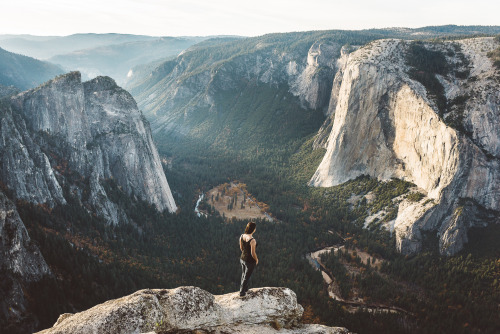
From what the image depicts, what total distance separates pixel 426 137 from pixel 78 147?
9042cm

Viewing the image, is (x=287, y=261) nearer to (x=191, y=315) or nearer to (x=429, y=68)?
(x=191, y=315)

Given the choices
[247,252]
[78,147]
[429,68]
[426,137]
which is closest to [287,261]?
[426,137]

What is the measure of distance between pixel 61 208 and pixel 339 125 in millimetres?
90466

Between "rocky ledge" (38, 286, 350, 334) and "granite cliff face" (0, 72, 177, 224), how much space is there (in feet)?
175

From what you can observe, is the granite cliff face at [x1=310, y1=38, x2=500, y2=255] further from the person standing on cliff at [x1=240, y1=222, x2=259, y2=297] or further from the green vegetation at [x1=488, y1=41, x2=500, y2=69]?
the person standing on cliff at [x1=240, y1=222, x2=259, y2=297]

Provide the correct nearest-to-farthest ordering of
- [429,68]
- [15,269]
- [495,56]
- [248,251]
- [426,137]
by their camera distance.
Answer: [248,251] < [15,269] < [426,137] < [495,56] < [429,68]

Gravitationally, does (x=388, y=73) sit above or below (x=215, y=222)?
above

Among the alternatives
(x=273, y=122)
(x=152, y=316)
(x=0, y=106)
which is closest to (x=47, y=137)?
(x=0, y=106)

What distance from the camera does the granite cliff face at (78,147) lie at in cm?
6128

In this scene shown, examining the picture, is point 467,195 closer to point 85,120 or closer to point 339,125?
point 339,125

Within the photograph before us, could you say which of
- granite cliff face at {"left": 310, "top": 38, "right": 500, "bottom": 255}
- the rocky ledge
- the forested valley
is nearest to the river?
the forested valley

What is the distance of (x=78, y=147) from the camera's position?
267ft

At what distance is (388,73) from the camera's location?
101750 millimetres

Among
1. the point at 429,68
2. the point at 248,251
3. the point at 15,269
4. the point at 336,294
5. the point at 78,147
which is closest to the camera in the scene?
the point at 248,251
